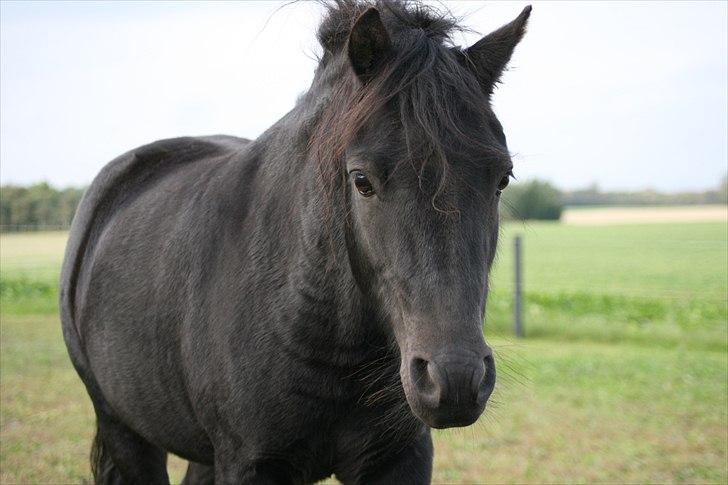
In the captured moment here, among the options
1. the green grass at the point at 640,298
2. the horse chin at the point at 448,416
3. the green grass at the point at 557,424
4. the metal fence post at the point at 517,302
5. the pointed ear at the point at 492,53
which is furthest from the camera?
the green grass at the point at 640,298

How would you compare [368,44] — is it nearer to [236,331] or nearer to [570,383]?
[236,331]

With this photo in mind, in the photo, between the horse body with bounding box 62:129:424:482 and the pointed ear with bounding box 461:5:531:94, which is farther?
the horse body with bounding box 62:129:424:482

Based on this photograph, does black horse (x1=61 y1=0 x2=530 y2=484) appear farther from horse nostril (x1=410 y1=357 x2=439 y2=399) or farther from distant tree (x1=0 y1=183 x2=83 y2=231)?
distant tree (x1=0 y1=183 x2=83 y2=231)

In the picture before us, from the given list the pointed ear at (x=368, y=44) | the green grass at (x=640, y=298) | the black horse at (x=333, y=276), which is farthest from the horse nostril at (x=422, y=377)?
the green grass at (x=640, y=298)

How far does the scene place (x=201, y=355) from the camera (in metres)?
2.96

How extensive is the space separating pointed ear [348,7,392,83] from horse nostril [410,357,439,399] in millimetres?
949

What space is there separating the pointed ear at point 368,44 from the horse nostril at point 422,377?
3.11 ft

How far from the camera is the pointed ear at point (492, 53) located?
2564 mm

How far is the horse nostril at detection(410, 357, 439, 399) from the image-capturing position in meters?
2.00

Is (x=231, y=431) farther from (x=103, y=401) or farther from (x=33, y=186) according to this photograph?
(x=33, y=186)

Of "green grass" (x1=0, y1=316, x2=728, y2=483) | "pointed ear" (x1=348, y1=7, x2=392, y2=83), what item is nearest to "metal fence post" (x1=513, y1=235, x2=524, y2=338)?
"green grass" (x1=0, y1=316, x2=728, y2=483)

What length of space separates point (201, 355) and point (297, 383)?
0.50 metres

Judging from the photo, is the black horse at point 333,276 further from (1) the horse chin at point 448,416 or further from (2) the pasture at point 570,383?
(2) the pasture at point 570,383

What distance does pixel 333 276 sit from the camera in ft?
8.57
